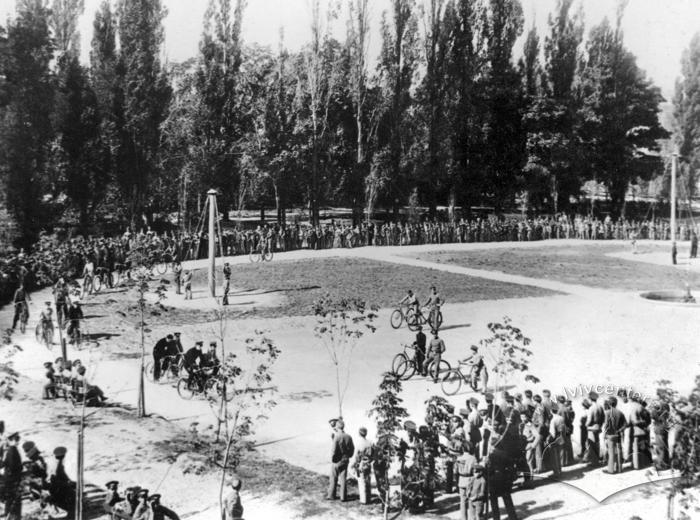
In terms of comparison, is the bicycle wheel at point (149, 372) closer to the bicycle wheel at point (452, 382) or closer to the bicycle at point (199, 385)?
the bicycle at point (199, 385)

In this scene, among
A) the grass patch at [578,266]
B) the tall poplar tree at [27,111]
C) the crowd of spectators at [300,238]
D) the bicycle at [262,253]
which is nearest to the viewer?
the crowd of spectators at [300,238]

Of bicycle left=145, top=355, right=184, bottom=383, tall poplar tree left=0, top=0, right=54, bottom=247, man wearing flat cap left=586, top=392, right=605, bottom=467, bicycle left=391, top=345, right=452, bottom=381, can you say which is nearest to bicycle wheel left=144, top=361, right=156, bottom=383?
bicycle left=145, top=355, right=184, bottom=383

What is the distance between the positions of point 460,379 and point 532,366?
3.00 metres

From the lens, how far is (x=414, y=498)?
1032cm

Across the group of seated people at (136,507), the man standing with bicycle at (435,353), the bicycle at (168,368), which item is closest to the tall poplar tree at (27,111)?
the bicycle at (168,368)

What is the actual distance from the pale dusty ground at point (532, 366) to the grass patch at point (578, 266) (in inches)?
115

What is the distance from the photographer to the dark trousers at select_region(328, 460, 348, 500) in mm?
10836

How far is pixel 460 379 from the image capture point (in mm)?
15375

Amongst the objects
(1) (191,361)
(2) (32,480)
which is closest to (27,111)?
(1) (191,361)

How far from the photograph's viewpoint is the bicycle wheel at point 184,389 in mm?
14732

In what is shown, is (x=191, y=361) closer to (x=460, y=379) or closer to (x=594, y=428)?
(x=460, y=379)

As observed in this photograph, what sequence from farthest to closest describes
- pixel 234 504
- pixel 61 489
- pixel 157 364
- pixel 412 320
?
1. pixel 412 320
2. pixel 157 364
3. pixel 61 489
4. pixel 234 504

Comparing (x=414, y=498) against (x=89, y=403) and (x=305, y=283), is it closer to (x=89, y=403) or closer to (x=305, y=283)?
(x=89, y=403)

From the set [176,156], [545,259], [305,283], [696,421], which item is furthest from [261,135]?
→ [696,421]
